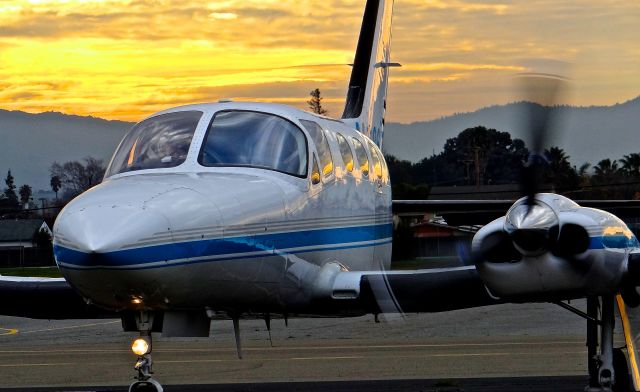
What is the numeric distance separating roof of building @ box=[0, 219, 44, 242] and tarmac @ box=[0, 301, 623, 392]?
73.1m

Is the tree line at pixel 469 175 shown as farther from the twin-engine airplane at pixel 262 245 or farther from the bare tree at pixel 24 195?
the bare tree at pixel 24 195

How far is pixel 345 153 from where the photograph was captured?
582 inches

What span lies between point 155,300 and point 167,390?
646 cm

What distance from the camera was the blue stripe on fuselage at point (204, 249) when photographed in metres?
10.0

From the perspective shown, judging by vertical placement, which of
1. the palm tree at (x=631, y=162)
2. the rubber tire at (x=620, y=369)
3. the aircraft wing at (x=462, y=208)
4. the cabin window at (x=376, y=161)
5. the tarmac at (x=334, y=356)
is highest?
the cabin window at (x=376, y=161)

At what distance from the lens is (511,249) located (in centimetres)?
1184

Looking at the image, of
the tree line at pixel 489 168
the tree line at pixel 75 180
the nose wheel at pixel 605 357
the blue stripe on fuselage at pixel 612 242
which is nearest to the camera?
the blue stripe on fuselage at pixel 612 242

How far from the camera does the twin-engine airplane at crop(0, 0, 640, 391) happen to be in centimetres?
1037

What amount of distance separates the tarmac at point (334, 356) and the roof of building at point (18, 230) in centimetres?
7308

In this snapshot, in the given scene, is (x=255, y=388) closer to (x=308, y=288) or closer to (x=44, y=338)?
(x=308, y=288)

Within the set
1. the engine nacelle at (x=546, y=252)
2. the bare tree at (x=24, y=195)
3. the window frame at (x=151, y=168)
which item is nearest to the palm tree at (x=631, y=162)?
the bare tree at (x=24, y=195)

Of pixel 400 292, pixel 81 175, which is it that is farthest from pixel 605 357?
pixel 81 175

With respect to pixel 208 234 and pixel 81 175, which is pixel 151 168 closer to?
pixel 208 234

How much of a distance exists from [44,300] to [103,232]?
4566mm
